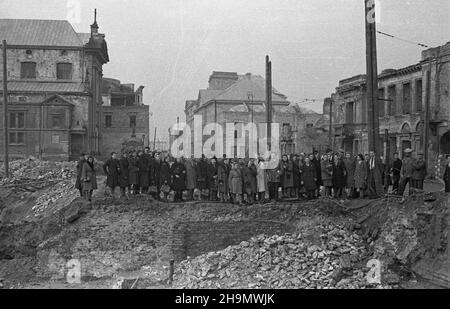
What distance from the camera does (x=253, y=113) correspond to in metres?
47.3

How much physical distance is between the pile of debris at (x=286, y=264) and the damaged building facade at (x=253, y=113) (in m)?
28.3

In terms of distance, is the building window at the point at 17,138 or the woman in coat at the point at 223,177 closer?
the woman in coat at the point at 223,177

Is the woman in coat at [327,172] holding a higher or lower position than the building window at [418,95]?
lower

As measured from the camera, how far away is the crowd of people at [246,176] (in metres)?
15.6

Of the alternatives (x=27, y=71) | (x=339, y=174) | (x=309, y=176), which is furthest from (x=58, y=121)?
(x=339, y=174)

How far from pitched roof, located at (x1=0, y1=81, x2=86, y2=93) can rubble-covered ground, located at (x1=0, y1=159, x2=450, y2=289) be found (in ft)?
72.9

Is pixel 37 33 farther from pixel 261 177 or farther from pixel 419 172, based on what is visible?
pixel 419 172

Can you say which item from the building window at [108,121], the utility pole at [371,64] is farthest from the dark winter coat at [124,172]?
the building window at [108,121]

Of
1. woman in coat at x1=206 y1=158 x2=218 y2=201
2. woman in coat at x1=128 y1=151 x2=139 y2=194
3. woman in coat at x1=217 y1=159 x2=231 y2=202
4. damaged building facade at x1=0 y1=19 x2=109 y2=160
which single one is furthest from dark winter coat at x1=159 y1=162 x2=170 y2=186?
damaged building facade at x1=0 y1=19 x2=109 y2=160

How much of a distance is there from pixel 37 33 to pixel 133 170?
25.6 meters

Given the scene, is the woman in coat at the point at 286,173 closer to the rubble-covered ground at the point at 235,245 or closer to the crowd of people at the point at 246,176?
the crowd of people at the point at 246,176

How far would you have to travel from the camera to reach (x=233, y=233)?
14.4m
